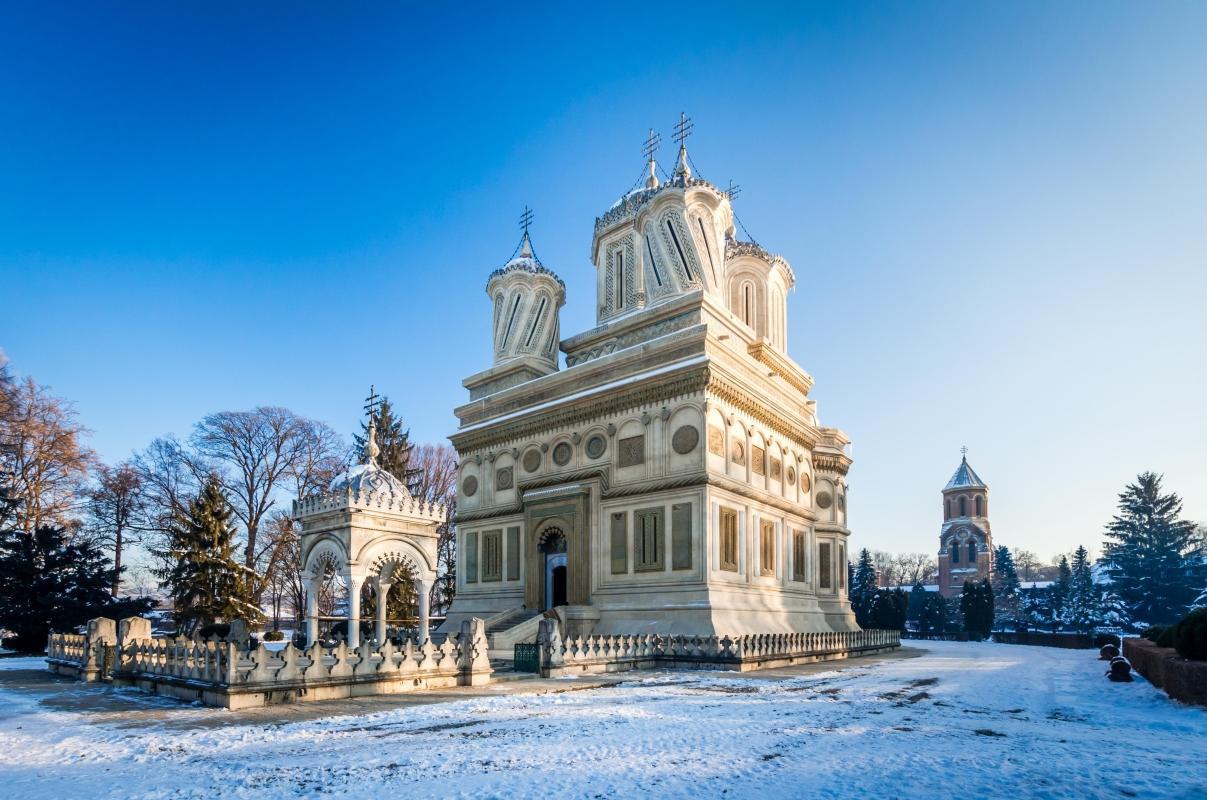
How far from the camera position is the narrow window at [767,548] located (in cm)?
2842

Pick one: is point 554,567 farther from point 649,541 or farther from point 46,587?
point 46,587

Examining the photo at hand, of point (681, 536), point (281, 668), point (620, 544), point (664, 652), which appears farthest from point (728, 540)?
point (281, 668)

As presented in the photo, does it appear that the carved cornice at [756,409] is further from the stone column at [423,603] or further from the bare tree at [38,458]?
the bare tree at [38,458]

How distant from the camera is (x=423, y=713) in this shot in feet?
38.5

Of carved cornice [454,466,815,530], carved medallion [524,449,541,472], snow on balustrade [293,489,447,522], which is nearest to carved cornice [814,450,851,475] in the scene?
carved cornice [454,466,815,530]

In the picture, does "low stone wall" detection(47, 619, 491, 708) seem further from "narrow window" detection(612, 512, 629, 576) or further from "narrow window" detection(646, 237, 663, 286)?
"narrow window" detection(646, 237, 663, 286)

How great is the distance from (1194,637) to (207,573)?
103 feet

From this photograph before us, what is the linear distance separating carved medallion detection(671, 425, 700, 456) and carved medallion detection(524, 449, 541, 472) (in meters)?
6.63

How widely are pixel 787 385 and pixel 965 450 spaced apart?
60.4 m

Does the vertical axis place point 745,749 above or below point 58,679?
above

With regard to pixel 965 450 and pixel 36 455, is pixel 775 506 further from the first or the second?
pixel 965 450

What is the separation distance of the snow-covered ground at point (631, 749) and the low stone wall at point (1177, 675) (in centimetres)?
45

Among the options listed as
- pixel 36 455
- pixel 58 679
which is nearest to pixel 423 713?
pixel 58 679

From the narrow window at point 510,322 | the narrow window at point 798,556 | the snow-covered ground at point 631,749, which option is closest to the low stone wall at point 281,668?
the snow-covered ground at point 631,749
